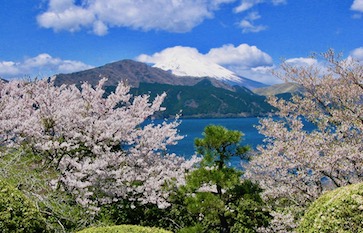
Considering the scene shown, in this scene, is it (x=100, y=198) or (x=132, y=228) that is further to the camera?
(x=100, y=198)

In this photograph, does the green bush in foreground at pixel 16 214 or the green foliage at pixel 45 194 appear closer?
the green bush in foreground at pixel 16 214

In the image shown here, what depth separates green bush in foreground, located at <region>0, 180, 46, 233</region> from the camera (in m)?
5.70

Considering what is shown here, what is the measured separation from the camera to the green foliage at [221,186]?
978 cm

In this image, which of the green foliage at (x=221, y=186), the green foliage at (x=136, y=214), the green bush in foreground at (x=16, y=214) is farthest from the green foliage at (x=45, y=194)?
the green foliage at (x=221, y=186)

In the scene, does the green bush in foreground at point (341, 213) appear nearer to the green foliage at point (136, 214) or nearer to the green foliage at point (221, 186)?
the green foliage at point (221, 186)

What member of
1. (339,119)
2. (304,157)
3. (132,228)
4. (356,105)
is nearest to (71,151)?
(132,228)

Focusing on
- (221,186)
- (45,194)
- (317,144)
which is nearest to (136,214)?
(45,194)

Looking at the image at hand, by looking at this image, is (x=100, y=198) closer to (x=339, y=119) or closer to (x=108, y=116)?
(x=108, y=116)

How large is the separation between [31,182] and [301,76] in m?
11.4

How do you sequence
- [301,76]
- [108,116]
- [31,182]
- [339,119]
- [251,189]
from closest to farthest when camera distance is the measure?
[31,182]
[251,189]
[108,116]
[339,119]
[301,76]

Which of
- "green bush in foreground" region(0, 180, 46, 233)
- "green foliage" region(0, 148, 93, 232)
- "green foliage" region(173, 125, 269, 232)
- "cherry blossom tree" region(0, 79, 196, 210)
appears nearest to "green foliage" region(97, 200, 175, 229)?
"cherry blossom tree" region(0, 79, 196, 210)

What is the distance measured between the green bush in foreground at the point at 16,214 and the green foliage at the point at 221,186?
4591 millimetres

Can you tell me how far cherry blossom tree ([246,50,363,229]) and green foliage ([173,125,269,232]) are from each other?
2545 millimetres

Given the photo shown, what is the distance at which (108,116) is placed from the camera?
42.5 feet
